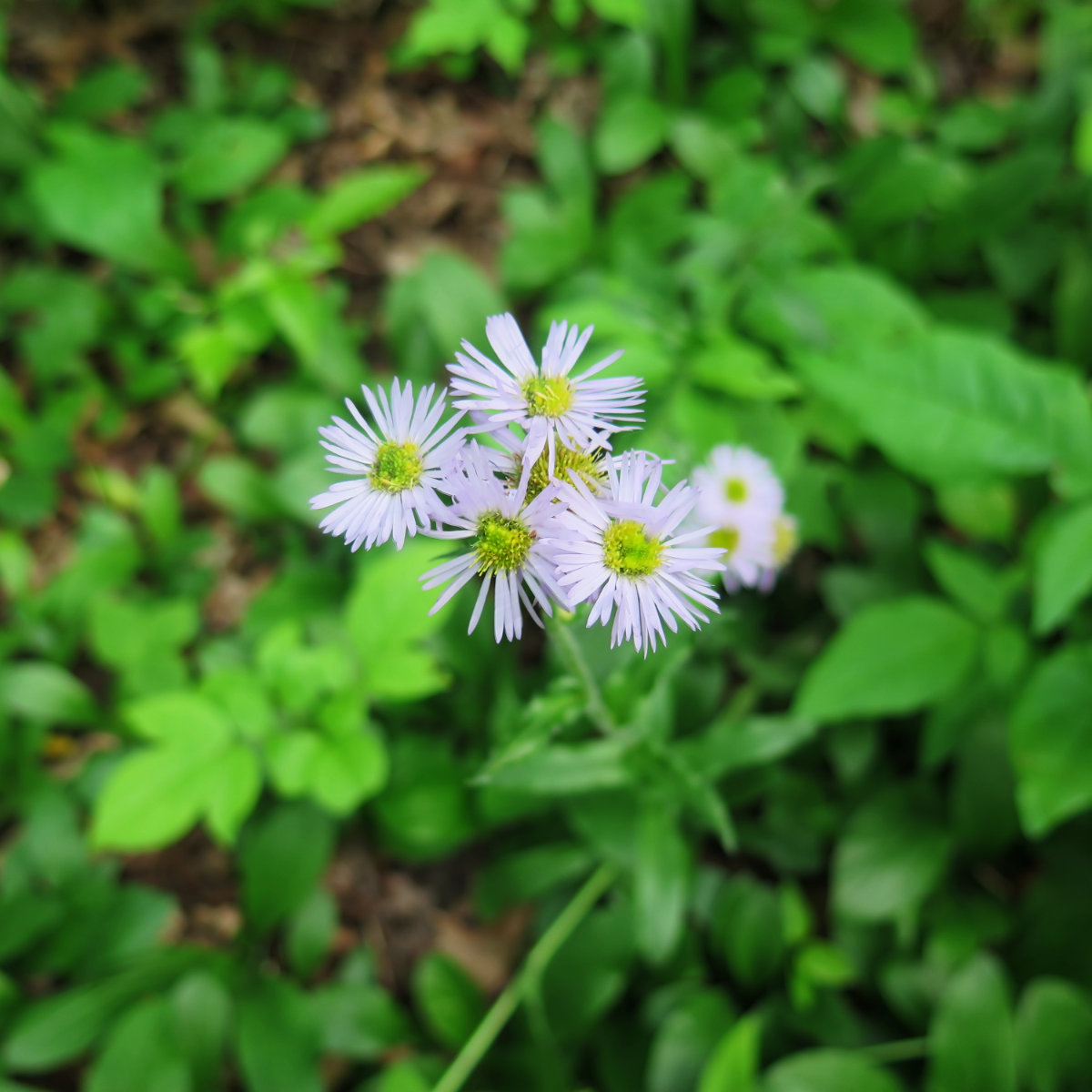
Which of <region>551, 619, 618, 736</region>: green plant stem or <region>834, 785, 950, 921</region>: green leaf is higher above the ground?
<region>551, 619, 618, 736</region>: green plant stem

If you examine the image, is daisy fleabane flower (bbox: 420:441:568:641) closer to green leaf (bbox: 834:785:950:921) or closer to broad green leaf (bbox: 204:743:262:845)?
broad green leaf (bbox: 204:743:262:845)

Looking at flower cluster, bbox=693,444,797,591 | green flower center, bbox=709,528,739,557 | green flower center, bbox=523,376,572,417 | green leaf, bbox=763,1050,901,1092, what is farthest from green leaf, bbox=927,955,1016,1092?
green flower center, bbox=523,376,572,417

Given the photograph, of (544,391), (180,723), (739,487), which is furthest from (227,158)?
(544,391)

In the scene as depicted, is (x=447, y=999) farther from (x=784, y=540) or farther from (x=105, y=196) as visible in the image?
(x=105, y=196)

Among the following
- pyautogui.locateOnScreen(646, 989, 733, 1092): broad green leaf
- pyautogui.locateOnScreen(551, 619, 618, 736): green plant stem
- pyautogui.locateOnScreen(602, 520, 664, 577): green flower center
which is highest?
pyautogui.locateOnScreen(602, 520, 664, 577): green flower center

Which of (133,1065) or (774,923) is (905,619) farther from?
(133,1065)

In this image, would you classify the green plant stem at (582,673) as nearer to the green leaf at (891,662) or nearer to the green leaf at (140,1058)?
the green leaf at (891,662)

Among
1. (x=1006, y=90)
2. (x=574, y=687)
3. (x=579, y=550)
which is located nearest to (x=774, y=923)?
(x=574, y=687)
